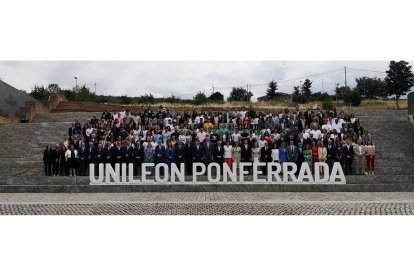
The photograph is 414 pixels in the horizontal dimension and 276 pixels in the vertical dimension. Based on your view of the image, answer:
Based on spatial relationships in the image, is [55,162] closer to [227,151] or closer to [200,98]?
[227,151]

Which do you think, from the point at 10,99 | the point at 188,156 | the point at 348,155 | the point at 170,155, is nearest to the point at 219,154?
the point at 188,156

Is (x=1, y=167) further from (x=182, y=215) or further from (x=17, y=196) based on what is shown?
(x=182, y=215)

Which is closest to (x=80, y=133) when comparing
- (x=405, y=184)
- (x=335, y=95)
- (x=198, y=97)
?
(x=405, y=184)

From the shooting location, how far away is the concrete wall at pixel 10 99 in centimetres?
3262

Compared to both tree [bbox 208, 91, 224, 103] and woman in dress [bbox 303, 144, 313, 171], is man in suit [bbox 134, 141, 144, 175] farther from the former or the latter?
tree [bbox 208, 91, 224, 103]

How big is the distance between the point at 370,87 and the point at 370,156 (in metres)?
54.8

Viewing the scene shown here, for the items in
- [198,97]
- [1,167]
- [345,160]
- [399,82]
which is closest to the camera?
[345,160]

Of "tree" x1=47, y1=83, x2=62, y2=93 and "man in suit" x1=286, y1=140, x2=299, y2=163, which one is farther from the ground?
"tree" x1=47, y1=83, x2=62, y2=93

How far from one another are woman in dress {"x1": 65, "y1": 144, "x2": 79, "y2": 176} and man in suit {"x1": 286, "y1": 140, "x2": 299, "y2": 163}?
27.9 ft

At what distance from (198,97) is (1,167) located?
1413 inches

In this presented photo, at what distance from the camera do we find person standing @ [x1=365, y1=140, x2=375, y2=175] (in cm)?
1970

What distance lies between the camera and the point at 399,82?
156 feet

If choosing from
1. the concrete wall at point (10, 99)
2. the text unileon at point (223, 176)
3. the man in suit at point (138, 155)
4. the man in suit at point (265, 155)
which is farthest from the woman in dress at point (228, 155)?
the concrete wall at point (10, 99)

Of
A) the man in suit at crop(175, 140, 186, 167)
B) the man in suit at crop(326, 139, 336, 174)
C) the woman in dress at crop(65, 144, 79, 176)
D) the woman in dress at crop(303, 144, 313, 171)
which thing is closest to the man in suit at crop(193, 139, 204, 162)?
the man in suit at crop(175, 140, 186, 167)
